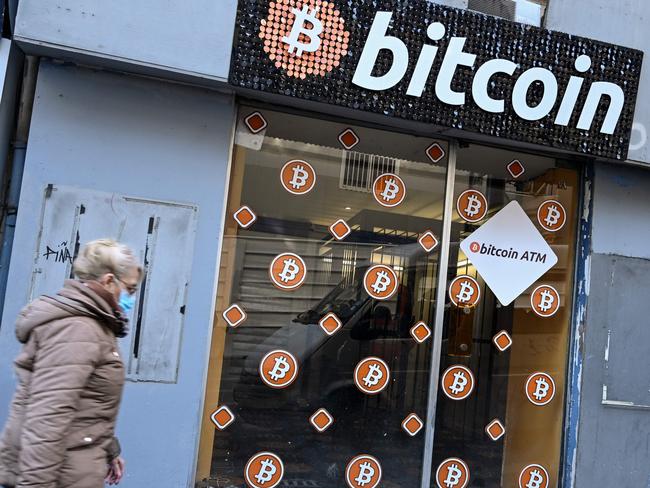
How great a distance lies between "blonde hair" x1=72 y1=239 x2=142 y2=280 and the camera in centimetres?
285

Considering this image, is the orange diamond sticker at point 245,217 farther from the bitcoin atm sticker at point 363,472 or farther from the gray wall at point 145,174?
the bitcoin atm sticker at point 363,472

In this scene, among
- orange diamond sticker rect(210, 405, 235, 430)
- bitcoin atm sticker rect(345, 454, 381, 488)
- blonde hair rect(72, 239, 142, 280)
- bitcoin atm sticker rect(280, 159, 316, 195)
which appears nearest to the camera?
blonde hair rect(72, 239, 142, 280)

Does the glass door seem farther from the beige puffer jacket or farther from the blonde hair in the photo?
the beige puffer jacket

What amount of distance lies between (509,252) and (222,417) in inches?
102

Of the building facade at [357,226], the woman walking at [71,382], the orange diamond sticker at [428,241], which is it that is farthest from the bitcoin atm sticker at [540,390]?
the woman walking at [71,382]

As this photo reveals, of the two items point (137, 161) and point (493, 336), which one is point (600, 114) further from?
point (137, 161)

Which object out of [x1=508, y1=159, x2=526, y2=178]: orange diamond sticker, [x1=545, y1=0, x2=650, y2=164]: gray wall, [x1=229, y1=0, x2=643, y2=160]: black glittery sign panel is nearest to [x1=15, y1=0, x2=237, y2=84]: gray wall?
[x1=229, y1=0, x2=643, y2=160]: black glittery sign panel

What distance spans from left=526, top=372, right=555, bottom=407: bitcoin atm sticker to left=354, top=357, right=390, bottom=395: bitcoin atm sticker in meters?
1.25

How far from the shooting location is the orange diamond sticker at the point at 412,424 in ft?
17.9

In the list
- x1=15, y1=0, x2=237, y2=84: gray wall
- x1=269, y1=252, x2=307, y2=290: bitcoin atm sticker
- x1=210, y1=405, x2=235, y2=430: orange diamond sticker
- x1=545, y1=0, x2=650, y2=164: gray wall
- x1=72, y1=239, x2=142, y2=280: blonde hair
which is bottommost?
x1=210, y1=405, x2=235, y2=430: orange diamond sticker

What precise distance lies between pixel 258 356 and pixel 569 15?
3557 mm

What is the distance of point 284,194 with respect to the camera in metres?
5.23

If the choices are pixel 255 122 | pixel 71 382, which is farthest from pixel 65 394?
pixel 255 122

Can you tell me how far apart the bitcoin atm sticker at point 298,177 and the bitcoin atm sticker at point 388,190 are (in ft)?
1.69
